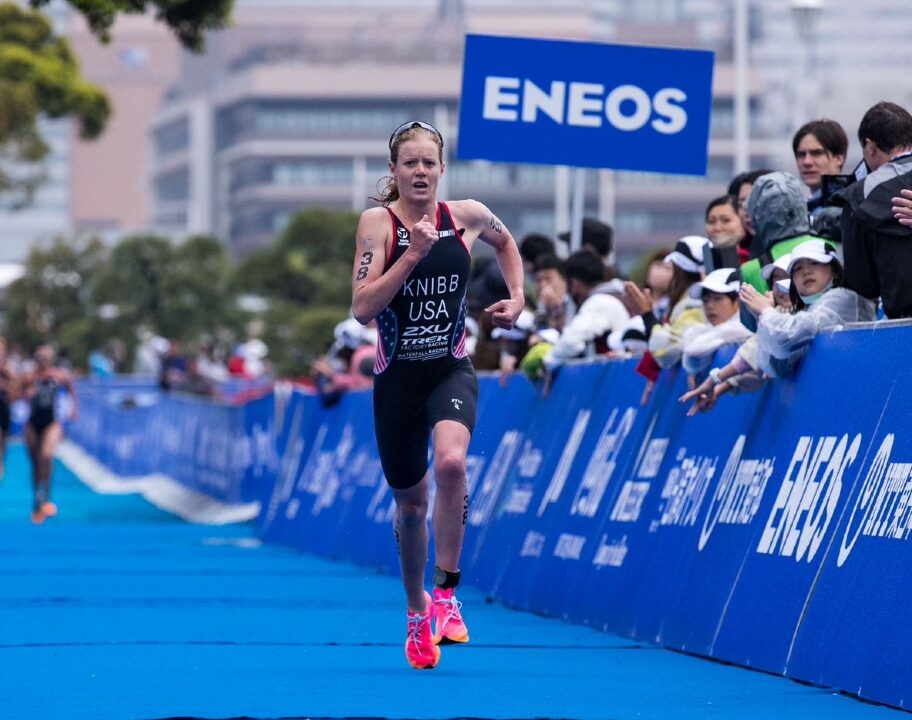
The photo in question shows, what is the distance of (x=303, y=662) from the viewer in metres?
9.13

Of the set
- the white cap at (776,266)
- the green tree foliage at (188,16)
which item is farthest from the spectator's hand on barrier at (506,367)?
the green tree foliage at (188,16)

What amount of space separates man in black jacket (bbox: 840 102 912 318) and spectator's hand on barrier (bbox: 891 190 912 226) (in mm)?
135

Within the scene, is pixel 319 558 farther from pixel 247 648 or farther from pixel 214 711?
pixel 214 711

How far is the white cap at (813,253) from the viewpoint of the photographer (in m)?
9.02

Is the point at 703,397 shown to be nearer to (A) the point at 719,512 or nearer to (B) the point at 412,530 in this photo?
(A) the point at 719,512

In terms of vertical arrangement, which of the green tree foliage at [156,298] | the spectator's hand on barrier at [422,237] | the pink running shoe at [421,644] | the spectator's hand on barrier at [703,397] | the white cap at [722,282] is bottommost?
the pink running shoe at [421,644]

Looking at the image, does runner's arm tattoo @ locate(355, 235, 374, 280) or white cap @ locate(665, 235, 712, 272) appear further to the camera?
white cap @ locate(665, 235, 712, 272)

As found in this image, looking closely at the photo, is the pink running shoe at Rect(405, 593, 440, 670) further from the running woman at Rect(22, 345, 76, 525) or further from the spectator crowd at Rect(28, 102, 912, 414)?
the running woman at Rect(22, 345, 76, 525)

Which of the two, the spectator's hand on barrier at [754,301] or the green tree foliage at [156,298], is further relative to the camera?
the green tree foliage at [156,298]

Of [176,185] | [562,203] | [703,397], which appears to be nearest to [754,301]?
[703,397]

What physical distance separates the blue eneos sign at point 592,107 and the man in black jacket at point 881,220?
242 inches

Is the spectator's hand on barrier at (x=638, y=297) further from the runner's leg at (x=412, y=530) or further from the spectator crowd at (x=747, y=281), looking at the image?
the runner's leg at (x=412, y=530)

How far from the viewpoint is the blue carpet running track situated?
7359 millimetres

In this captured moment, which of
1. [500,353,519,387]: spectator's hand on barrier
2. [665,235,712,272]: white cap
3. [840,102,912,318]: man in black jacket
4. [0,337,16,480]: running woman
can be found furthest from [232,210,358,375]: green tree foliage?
[840,102,912,318]: man in black jacket
